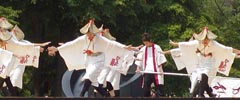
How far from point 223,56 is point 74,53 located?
2812mm

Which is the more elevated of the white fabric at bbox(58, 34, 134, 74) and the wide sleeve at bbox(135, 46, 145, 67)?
the white fabric at bbox(58, 34, 134, 74)

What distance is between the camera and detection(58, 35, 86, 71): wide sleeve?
1336 centimetres

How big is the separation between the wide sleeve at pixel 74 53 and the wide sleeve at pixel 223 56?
245 cm

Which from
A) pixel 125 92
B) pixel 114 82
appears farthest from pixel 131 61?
pixel 125 92

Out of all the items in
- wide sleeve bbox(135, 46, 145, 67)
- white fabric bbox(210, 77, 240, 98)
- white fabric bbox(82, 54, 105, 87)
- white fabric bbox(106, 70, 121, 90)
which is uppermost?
white fabric bbox(82, 54, 105, 87)

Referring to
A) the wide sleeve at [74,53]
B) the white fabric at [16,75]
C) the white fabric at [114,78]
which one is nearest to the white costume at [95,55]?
the wide sleeve at [74,53]

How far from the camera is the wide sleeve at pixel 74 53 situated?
526 inches

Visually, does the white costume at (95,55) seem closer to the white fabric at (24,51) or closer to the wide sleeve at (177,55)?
the white fabric at (24,51)

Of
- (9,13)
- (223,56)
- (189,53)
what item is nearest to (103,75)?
(189,53)

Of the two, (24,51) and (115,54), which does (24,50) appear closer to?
(24,51)

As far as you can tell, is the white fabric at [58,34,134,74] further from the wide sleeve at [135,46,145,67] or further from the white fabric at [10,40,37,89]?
the white fabric at [10,40,37,89]

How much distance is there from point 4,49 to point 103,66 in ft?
5.94

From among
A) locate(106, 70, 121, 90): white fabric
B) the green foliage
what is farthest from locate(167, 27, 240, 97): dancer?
the green foliage

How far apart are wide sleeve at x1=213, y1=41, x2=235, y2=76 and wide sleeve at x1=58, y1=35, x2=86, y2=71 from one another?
245cm
